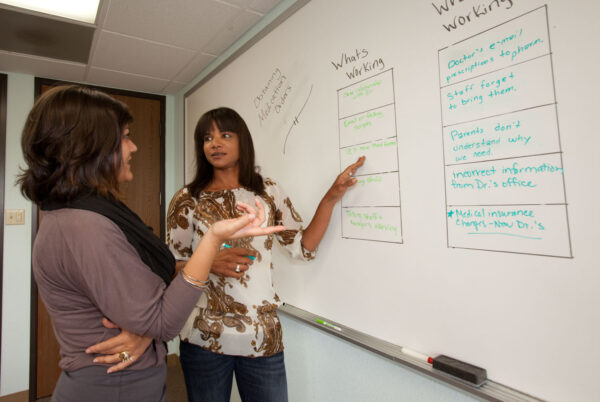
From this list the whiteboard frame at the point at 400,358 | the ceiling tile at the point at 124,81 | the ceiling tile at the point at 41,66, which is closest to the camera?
the whiteboard frame at the point at 400,358

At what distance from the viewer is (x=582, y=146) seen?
0.73 m

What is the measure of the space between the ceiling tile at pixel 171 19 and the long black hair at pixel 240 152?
76 cm

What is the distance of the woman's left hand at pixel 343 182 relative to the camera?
1.22m

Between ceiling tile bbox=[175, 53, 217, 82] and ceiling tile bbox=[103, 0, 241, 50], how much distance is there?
24cm

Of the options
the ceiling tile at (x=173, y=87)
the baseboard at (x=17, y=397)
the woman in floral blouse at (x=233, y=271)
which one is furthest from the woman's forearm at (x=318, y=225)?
the baseboard at (x=17, y=397)

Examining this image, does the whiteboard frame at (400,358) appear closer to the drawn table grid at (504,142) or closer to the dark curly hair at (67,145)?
the drawn table grid at (504,142)

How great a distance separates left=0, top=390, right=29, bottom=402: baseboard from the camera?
2385 millimetres

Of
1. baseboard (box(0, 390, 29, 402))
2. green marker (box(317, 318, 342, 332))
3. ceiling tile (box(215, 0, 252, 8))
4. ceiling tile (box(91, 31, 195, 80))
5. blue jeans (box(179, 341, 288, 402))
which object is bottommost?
baseboard (box(0, 390, 29, 402))

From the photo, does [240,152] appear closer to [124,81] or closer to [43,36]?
[43,36]

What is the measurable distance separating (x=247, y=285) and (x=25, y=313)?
2306 millimetres

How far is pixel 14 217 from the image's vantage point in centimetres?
248

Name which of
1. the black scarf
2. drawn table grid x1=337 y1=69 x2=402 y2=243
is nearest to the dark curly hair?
the black scarf

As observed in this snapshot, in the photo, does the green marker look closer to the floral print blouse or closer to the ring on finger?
the floral print blouse

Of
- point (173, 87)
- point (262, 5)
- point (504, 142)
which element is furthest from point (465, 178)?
point (173, 87)
